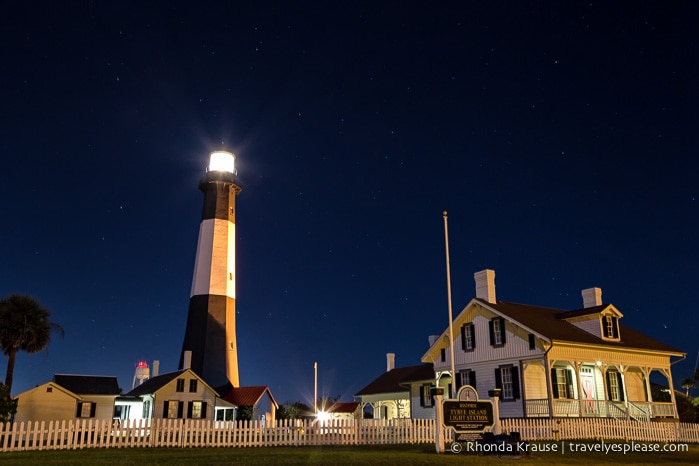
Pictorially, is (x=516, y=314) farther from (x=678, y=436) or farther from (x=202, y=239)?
(x=202, y=239)

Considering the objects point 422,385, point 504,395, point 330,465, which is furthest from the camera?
point 422,385

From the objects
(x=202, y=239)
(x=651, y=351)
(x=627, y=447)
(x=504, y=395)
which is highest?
(x=202, y=239)

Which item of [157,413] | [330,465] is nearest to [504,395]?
[330,465]

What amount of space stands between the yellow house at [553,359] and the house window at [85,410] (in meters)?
23.1

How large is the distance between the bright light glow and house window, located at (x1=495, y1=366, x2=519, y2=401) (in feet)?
95.6

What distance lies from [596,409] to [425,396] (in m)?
10.8

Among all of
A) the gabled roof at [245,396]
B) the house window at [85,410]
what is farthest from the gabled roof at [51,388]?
the gabled roof at [245,396]

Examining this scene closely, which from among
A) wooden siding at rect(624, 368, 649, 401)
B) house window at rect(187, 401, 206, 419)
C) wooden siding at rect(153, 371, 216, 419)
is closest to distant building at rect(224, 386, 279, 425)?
wooden siding at rect(153, 371, 216, 419)

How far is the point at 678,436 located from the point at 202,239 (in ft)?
115

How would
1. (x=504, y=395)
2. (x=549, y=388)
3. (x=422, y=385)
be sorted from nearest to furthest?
(x=549, y=388)
(x=504, y=395)
(x=422, y=385)

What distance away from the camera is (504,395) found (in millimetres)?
31938

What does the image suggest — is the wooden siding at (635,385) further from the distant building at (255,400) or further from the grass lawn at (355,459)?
the distant building at (255,400)

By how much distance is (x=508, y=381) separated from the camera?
3183cm

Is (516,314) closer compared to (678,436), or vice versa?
(678,436)
